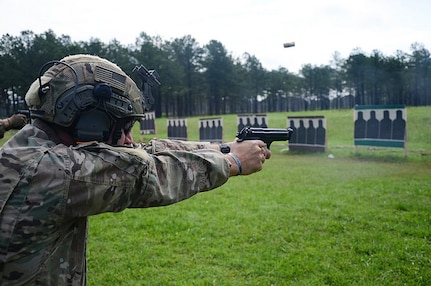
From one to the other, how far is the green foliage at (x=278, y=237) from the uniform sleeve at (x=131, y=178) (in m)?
2.20

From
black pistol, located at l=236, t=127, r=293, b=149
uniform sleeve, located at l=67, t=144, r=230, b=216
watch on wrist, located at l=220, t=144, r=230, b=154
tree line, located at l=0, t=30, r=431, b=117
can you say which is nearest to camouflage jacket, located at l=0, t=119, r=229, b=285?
uniform sleeve, located at l=67, t=144, r=230, b=216

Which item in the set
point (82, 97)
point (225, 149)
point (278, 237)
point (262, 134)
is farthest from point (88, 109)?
point (278, 237)

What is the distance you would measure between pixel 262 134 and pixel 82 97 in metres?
1.00

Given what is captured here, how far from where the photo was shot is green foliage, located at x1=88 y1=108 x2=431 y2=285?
347 centimetres

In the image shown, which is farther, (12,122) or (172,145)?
(12,122)

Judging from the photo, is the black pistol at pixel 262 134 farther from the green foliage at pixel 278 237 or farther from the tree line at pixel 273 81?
the tree line at pixel 273 81

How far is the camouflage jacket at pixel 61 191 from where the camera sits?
47.0 inches

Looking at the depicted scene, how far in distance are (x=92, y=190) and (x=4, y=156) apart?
1.01ft

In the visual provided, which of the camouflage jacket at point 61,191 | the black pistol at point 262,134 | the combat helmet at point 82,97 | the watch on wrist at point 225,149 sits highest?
the combat helmet at point 82,97

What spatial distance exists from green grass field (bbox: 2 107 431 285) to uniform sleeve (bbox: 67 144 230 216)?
2190mm

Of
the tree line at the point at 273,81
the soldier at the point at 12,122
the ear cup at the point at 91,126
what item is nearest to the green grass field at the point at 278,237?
the soldier at the point at 12,122

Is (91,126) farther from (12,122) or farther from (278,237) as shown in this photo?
(278,237)

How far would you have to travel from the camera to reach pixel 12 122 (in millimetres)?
3225

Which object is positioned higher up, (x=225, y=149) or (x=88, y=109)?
(x=88, y=109)
